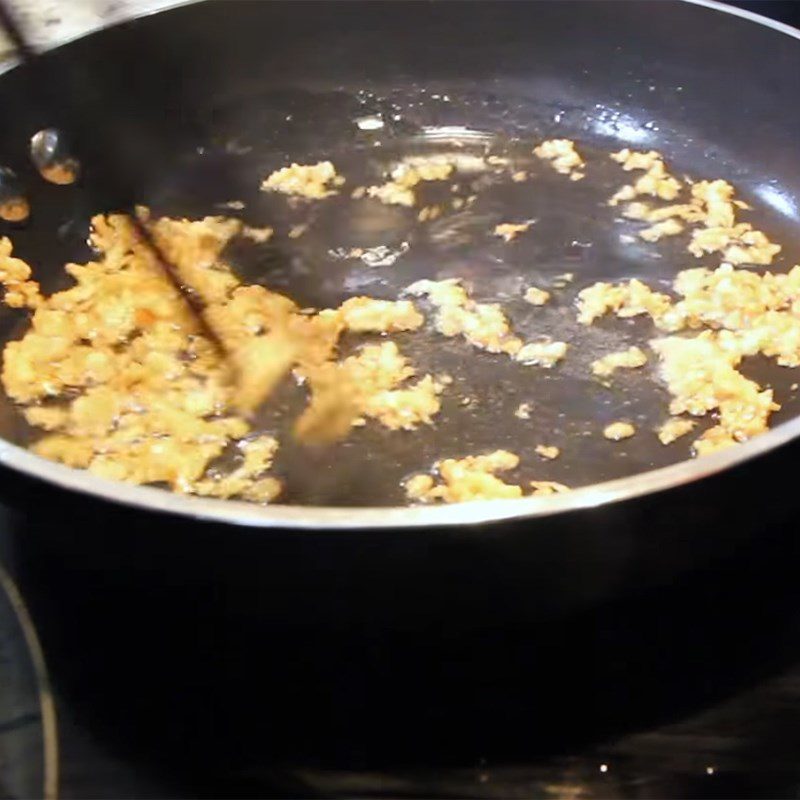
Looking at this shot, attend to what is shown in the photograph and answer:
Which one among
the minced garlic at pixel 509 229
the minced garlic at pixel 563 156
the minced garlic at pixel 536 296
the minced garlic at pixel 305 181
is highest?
the minced garlic at pixel 305 181

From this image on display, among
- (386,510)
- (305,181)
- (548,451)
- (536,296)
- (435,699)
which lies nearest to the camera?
(386,510)

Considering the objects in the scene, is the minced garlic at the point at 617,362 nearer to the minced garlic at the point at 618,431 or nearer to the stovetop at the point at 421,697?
the minced garlic at the point at 618,431

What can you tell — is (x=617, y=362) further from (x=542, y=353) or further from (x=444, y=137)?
(x=444, y=137)

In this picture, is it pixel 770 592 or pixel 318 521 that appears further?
pixel 770 592

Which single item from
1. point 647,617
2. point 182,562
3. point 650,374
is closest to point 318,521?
point 182,562

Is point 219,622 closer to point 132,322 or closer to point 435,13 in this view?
point 132,322

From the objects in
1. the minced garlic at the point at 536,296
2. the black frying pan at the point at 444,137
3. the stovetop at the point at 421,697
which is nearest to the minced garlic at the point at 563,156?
the black frying pan at the point at 444,137

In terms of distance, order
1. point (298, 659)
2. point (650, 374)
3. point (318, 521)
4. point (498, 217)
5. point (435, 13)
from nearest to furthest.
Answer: point (318, 521), point (298, 659), point (650, 374), point (498, 217), point (435, 13)

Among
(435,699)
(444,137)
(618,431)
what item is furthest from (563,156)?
(435,699)
